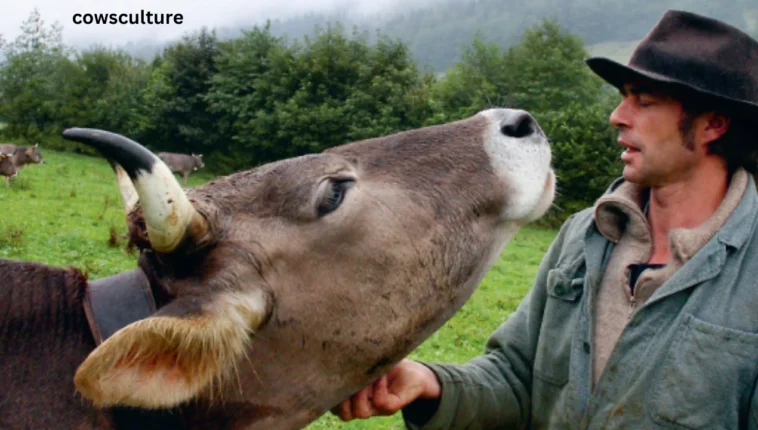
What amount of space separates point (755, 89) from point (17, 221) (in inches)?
630

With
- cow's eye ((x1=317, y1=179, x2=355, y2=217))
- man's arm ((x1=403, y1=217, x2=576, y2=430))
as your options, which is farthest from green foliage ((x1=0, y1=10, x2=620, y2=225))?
cow's eye ((x1=317, y1=179, x2=355, y2=217))

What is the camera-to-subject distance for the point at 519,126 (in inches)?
128

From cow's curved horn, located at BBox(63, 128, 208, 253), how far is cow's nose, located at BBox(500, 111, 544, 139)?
5.06ft

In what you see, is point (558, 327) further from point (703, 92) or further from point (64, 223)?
point (64, 223)

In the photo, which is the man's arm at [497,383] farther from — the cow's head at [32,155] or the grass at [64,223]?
the cow's head at [32,155]

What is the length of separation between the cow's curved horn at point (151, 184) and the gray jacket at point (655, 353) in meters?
1.66

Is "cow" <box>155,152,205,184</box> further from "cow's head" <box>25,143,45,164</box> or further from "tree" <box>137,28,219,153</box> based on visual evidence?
"cow's head" <box>25,143,45,164</box>

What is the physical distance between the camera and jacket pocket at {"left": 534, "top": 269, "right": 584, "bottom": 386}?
3.38m

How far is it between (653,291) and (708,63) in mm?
1067

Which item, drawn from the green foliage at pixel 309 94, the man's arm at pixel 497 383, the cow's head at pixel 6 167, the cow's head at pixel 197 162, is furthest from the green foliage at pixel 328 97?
the man's arm at pixel 497 383

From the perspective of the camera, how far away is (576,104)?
38125 millimetres

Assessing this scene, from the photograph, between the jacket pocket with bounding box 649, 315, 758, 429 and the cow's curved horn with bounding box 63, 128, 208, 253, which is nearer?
the cow's curved horn with bounding box 63, 128, 208, 253

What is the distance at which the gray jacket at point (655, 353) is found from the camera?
2.81 meters

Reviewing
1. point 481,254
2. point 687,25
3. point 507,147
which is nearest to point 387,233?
point 481,254
